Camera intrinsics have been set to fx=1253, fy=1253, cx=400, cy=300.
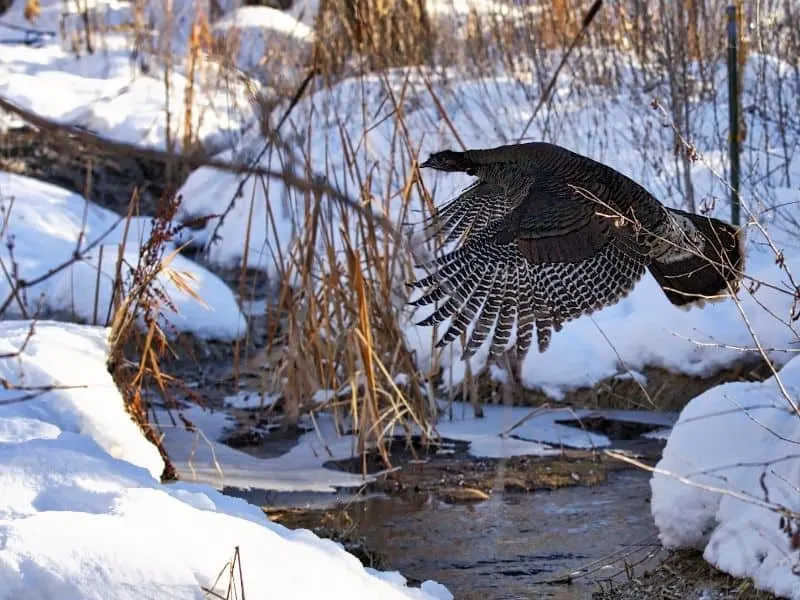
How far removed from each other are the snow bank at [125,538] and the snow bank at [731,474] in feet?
3.07

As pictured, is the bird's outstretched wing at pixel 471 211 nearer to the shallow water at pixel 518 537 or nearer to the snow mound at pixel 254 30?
the shallow water at pixel 518 537

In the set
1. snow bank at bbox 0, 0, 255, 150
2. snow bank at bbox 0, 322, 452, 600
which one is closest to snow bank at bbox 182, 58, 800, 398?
snow bank at bbox 0, 322, 452, 600

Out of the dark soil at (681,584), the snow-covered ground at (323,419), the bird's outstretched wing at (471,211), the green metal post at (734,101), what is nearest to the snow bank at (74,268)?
the snow-covered ground at (323,419)

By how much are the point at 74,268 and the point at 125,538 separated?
488 centimetres

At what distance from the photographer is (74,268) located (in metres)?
7.54

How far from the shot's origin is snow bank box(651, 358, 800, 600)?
3.77m

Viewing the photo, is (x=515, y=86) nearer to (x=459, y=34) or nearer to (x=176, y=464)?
(x=459, y=34)

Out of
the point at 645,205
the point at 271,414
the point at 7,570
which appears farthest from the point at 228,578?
the point at 271,414

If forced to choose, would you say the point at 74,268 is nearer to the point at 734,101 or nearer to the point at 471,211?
the point at 471,211

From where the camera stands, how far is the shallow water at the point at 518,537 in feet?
13.7

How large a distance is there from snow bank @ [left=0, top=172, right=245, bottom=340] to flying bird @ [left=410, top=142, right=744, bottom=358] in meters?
2.05

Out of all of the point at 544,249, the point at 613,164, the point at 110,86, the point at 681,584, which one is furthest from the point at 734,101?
the point at 110,86

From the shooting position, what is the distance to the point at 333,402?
565 centimetres

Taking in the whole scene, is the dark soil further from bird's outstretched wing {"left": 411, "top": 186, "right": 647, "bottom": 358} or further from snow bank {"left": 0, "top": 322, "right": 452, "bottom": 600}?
bird's outstretched wing {"left": 411, "top": 186, "right": 647, "bottom": 358}
